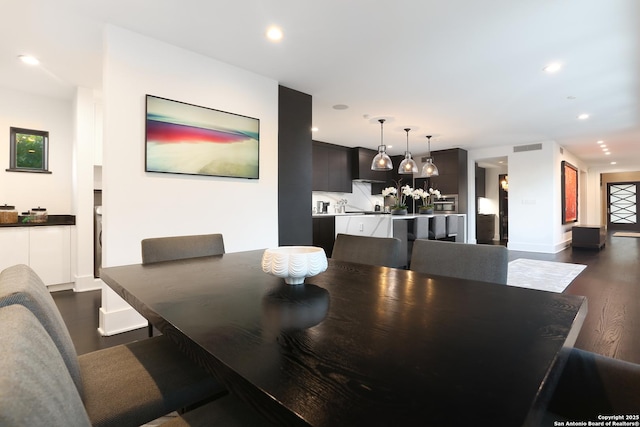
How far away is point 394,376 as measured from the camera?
1.80 ft

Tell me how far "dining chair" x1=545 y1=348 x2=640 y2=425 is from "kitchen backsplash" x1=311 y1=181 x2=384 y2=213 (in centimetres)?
661

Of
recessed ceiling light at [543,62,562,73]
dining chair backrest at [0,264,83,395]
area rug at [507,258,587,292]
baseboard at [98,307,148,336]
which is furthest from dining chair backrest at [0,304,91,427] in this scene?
recessed ceiling light at [543,62,562,73]

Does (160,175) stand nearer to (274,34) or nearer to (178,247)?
(178,247)

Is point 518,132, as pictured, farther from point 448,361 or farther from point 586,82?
point 448,361

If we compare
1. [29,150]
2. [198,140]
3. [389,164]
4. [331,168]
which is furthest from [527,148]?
[29,150]

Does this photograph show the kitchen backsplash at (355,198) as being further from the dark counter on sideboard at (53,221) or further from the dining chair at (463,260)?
the dining chair at (463,260)

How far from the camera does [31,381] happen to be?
15.9 inches

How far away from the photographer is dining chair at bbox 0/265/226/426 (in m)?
0.79

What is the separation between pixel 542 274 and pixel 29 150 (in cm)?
717

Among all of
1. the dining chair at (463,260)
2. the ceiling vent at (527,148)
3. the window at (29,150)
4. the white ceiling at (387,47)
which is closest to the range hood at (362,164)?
the white ceiling at (387,47)

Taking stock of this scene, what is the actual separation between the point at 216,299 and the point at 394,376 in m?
0.66

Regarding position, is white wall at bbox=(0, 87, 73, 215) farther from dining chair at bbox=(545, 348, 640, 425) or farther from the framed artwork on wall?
the framed artwork on wall

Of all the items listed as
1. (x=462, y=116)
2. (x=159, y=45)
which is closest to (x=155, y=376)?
(x=159, y=45)

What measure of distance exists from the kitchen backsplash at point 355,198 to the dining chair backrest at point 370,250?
5.41 meters
